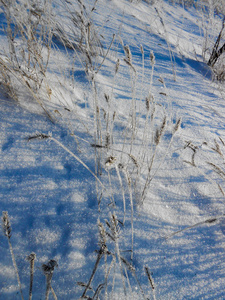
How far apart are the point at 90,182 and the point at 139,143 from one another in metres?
0.41

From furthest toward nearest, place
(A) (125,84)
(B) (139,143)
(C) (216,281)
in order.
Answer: (A) (125,84) < (B) (139,143) < (C) (216,281)

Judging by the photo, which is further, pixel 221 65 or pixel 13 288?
pixel 221 65

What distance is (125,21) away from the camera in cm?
244

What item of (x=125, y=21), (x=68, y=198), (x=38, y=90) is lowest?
(x=68, y=198)

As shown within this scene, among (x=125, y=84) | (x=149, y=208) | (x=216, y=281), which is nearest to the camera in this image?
(x=216, y=281)

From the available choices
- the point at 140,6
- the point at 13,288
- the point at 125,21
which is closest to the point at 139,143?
the point at 13,288

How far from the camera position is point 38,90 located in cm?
113

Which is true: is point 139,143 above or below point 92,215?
above

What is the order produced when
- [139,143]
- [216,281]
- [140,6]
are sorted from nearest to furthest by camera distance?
[216,281] < [139,143] < [140,6]

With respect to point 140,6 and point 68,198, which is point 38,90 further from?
point 140,6

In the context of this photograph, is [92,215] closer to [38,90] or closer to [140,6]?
[38,90]

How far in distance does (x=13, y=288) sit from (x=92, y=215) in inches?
13.5

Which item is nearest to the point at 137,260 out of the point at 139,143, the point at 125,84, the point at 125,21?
the point at 139,143

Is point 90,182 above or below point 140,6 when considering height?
below
